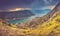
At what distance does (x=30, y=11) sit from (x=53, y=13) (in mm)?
825

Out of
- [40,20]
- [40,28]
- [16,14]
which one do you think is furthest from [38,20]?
[16,14]

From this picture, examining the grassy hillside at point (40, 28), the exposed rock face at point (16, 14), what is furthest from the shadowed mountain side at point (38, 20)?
the exposed rock face at point (16, 14)

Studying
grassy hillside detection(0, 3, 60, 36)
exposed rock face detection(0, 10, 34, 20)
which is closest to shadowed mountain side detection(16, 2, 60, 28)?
grassy hillside detection(0, 3, 60, 36)

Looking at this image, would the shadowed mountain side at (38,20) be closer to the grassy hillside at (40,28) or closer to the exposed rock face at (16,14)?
the grassy hillside at (40,28)

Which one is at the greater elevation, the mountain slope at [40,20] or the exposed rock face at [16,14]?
the exposed rock face at [16,14]

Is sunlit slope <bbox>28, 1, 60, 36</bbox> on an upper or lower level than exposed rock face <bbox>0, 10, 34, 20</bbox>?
lower

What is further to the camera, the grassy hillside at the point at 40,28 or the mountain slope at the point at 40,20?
the mountain slope at the point at 40,20

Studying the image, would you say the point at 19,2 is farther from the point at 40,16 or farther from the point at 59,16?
the point at 59,16

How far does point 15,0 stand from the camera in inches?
238

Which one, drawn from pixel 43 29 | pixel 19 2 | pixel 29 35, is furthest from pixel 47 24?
pixel 19 2

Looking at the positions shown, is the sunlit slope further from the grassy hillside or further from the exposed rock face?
the exposed rock face

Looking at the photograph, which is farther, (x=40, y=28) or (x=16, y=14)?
(x=16, y=14)

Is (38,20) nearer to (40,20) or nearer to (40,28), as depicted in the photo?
(40,20)

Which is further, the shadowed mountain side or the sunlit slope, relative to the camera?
the shadowed mountain side
